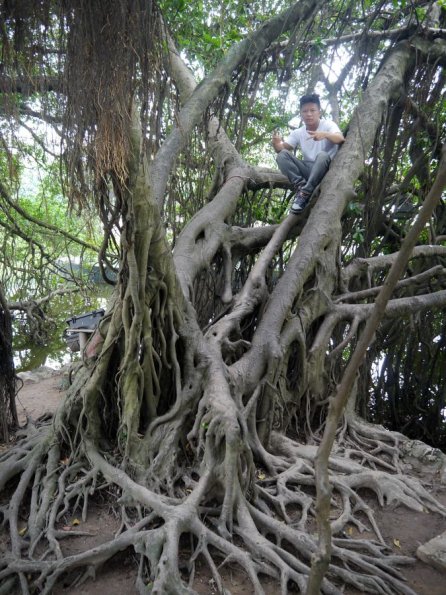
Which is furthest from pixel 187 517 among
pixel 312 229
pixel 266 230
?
pixel 266 230

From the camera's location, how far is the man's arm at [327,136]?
13.5 feet

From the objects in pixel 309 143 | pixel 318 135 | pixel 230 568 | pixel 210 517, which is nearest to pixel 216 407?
pixel 210 517

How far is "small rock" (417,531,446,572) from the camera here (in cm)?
244

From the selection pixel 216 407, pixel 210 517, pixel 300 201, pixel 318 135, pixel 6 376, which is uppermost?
pixel 318 135

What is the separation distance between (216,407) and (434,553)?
4.40 ft

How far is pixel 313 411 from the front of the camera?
411 centimetres

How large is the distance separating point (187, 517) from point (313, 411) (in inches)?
77.0

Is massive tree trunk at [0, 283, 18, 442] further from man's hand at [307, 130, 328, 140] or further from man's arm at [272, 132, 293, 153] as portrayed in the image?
man's hand at [307, 130, 328, 140]

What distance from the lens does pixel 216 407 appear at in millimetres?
2871

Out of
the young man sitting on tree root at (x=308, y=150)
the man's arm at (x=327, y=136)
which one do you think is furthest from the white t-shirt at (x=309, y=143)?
the man's arm at (x=327, y=136)

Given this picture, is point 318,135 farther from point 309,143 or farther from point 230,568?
point 230,568

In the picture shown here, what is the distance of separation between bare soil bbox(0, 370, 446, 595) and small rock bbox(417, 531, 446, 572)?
3 centimetres

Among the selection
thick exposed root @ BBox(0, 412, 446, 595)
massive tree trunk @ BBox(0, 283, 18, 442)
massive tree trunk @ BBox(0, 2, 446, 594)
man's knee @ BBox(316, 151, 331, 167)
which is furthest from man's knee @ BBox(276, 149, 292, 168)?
massive tree trunk @ BBox(0, 283, 18, 442)

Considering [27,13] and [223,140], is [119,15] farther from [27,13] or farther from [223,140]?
[223,140]
